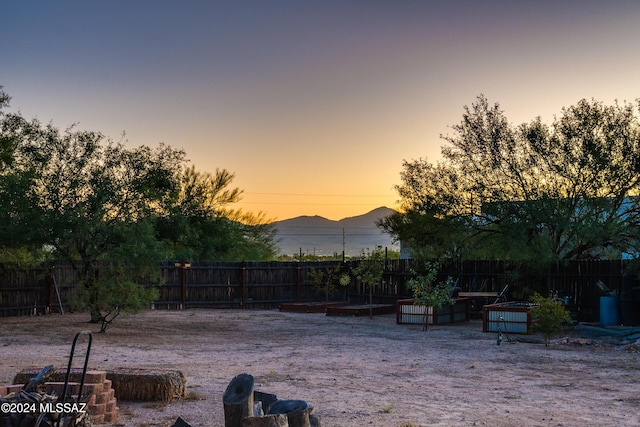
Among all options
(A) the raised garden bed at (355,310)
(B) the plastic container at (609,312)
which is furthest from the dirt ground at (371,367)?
(A) the raised garden bed at (355,310)

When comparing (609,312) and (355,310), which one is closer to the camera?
(609,312)

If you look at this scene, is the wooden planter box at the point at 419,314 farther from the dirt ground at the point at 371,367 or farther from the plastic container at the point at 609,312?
the plastic container at the point at 609,312

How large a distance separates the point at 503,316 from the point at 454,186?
7.67 meters

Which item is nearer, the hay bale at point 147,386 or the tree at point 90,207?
the hay bale at point 147,386

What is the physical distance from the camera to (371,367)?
13.8 metres

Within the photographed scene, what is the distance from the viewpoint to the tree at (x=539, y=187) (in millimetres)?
24125

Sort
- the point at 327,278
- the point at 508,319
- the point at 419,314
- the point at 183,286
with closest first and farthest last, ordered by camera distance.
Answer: the point at 508,319 → the point at 419,314 → the point at 183,286 → the point at 327,278

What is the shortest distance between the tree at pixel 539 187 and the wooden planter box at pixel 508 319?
395cm

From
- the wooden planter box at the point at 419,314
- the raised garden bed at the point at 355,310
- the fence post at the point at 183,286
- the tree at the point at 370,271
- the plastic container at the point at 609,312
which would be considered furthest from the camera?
the fence post at the point at 183,286

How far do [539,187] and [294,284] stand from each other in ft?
38.8

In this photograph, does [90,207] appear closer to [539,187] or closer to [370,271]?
[370,271]

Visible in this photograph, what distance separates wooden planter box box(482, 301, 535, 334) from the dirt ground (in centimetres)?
51

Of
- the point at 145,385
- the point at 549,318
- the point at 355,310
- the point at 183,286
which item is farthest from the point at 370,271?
the point at 145,385

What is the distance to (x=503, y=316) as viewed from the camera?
20.7 meters
